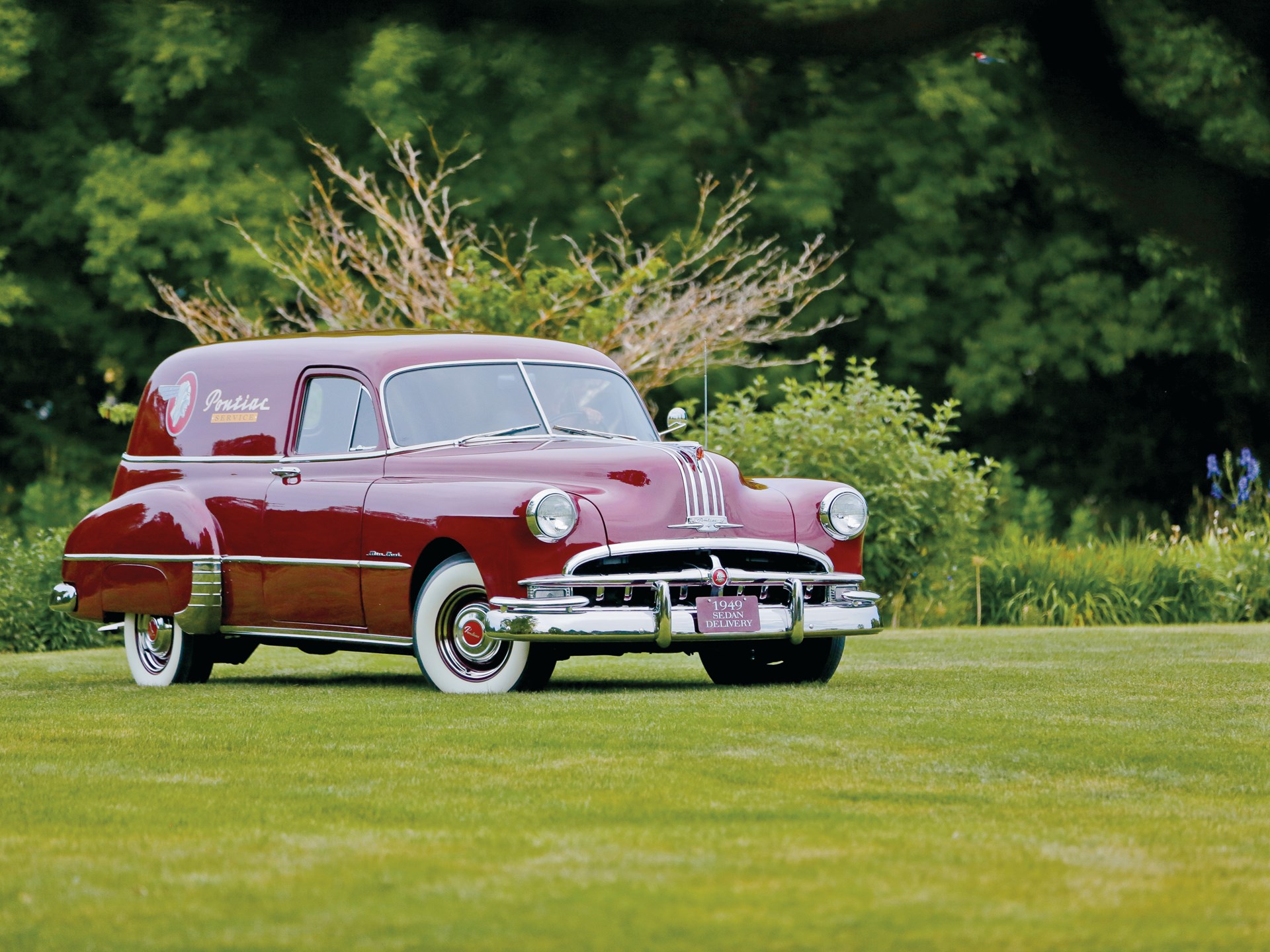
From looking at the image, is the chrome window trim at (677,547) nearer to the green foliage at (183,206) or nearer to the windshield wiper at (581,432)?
the windshield wiper at (581,432)

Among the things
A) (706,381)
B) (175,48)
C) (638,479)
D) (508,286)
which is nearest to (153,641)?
(638,479)

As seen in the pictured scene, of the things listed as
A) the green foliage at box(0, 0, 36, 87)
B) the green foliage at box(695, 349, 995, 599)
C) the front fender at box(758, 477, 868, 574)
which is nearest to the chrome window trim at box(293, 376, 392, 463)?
the front fender at box(758, 477, 868, 574)

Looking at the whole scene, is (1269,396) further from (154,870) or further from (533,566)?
(154,870)

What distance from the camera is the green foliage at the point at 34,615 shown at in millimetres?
16969

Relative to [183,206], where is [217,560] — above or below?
below

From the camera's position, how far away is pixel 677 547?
34.7ft

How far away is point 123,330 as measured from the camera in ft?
96.0

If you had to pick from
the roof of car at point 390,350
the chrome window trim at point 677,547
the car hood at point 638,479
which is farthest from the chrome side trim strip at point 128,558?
the chrome window trim at point 677,547

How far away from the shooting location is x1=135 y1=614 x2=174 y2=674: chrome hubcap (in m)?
12.4

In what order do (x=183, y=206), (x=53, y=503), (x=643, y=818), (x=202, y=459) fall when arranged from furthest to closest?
(x=53, y=503), (x=183, y=206), (x=202, y=459), (x=643, y=818)

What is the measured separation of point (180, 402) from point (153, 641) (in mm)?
1391

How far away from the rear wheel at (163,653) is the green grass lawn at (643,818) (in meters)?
0.99

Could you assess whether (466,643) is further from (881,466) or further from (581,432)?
(881,466)

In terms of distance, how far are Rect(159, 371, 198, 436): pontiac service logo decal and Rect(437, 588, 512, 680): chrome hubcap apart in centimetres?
256
